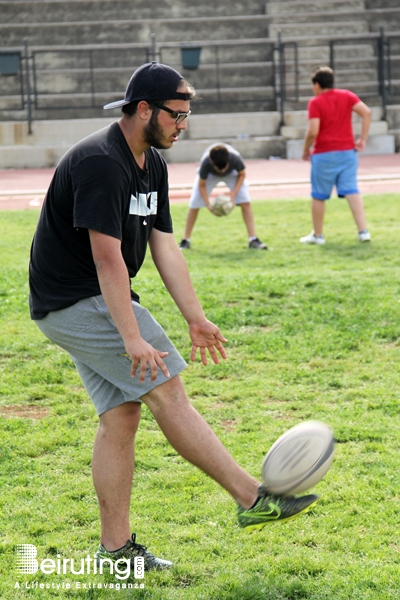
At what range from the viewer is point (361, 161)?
19.3 metres

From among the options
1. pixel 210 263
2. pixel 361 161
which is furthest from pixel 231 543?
pixel 361 161

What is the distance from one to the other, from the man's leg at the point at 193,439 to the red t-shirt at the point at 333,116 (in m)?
7.93

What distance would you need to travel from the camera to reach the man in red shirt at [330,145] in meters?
11.0

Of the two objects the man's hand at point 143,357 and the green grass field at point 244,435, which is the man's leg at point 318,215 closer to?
the green grass field at point 244,435

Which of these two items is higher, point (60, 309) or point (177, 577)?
point (60, 309)

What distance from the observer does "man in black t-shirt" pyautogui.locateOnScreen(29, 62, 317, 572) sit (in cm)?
352

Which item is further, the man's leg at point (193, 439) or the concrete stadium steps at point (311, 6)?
the concrete stadium steps at point (311, 6)

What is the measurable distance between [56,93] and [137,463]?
60.4ft

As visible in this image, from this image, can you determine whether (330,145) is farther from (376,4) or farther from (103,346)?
(376,4)

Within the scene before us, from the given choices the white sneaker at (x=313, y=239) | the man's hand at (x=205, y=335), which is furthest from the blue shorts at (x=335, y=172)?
the man's hand at (x=205, y=335)

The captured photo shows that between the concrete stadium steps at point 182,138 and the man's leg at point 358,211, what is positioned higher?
the concrete stadium steps at point 182,138

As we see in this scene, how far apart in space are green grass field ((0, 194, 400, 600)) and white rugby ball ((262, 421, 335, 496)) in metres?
0.35

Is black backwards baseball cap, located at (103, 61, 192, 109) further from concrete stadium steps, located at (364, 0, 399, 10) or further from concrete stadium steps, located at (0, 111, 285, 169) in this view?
concrete stadium steps, located at (364, 0, 399, 10)

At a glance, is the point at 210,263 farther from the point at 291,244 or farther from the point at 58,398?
the point at 58,398
